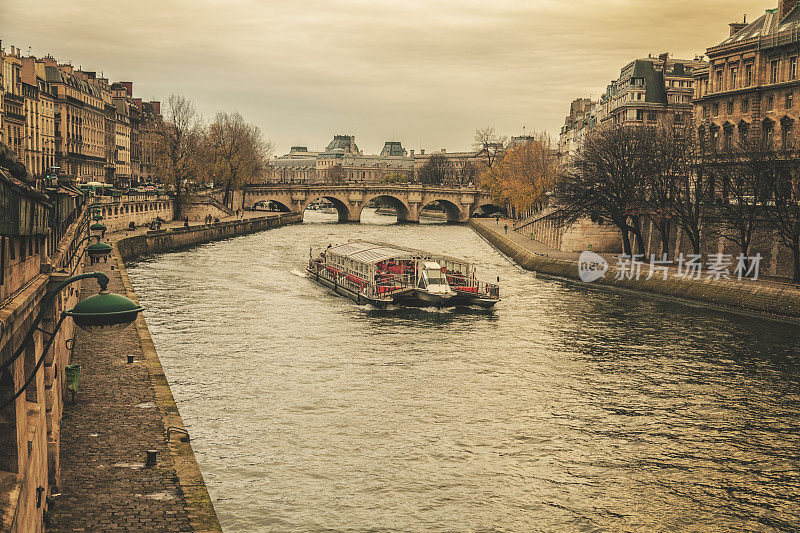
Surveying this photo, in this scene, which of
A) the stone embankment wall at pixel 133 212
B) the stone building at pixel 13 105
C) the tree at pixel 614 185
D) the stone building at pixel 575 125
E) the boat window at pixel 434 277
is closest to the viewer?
the boat window at pixel 434 277

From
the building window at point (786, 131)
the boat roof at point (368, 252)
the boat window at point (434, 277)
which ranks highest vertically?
the building window at point (786, 131)

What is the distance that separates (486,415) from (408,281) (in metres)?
23.8

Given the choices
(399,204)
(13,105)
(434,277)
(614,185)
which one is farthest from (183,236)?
(399,204)

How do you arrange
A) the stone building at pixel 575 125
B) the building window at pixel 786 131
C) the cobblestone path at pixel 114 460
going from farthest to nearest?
the stone building at pixel 575 125
the building window at pixel 786 131
the cobblestone path at pixel 114 460

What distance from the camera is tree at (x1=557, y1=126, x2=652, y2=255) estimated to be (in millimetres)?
62531

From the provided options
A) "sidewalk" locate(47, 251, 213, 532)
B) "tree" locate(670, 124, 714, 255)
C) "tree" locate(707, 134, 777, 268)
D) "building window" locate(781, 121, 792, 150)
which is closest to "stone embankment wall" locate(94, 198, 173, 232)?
"tree" locate(670, 124, 714, 255)

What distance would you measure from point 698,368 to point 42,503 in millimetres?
26016

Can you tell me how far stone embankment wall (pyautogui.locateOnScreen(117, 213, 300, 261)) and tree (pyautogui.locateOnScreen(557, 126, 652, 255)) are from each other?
33807 mm

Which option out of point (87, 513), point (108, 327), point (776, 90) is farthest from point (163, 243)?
point (108, 327)

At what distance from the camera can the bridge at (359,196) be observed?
438 ft

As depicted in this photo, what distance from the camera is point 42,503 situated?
14.2 m

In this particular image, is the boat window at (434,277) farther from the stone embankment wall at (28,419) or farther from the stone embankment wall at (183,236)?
the stone embankment wall at (28,419)

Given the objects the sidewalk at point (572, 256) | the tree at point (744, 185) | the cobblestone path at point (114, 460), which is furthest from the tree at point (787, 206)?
the cobblestone path at point (114, 460)

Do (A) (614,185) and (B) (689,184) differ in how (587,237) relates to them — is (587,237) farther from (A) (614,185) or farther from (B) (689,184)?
(B) (689,184)
